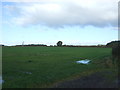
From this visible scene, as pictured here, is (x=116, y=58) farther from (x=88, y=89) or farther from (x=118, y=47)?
(x=88, y=89)

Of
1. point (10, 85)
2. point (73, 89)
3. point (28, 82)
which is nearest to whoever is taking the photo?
point (73, 89)

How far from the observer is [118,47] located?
62.8 ft

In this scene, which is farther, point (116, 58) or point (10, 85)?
point (116, 58)

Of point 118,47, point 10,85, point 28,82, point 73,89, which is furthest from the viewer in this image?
point 118,47

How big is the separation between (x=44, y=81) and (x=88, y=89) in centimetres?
383

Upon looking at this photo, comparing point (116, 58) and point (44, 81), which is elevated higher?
point (116, 58)

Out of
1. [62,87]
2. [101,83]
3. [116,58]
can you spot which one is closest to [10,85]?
[62,87]

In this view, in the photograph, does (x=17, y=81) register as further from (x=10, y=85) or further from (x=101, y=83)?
(x=101, y=83)

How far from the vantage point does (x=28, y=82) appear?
1391cm

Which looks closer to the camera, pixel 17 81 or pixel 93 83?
pixel 93 83

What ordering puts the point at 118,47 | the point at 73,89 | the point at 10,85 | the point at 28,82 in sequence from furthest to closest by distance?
the point at 118,47 < the point at 28,82 < the point at 10,85 < the point at 73,89

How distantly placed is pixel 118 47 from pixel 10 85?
11.1 metres

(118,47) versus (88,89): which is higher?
(118,47)

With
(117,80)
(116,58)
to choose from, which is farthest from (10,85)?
(116,58)
